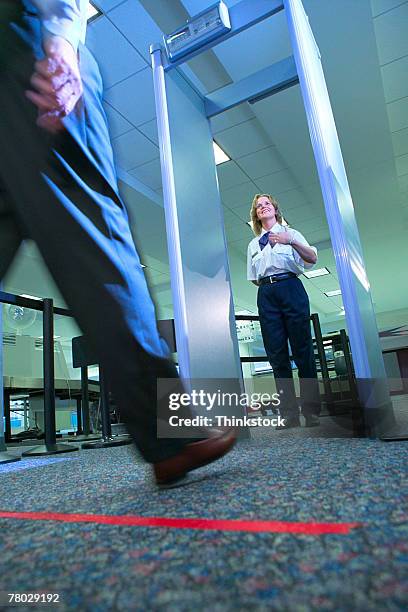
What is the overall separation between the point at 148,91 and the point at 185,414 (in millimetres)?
3365

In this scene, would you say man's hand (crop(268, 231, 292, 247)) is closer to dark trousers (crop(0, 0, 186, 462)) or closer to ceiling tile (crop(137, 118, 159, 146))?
dark trousers (crop(0, 0, 186, 462))

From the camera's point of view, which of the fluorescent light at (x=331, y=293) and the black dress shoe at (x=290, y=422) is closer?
the black dress shoe at (x=290, y=422)

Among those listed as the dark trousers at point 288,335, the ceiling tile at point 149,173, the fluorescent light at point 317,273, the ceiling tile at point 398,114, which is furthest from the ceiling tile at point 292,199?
the dark trousers at point 288,335

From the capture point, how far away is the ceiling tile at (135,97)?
3.18 metres

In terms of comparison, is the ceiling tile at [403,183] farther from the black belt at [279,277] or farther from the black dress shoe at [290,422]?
the black dress shoe at [290,422]

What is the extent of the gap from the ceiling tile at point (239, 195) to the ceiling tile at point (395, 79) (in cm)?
170

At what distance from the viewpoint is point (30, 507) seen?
0.65 m

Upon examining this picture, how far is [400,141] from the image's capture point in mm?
4395

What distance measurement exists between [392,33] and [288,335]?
8.79ft

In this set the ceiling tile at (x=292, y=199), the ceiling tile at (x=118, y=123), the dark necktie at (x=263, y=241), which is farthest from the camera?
the ceiling tile at (x=292, y=199)

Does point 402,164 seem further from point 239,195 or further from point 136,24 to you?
point 136,24

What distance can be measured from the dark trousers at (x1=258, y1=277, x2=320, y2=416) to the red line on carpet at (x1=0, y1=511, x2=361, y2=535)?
142cm

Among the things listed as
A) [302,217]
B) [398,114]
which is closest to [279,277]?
[398,114]

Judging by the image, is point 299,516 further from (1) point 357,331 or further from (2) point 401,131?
(2) point 401,131
